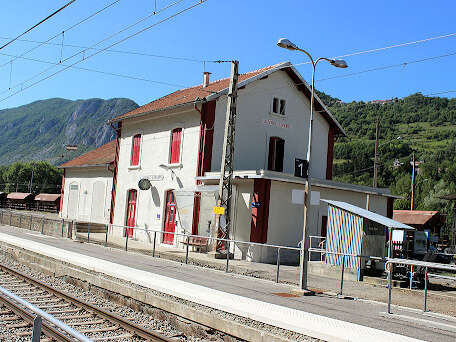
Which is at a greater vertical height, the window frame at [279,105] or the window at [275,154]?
the window frame at [279,105]

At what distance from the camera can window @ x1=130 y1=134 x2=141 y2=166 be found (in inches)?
1128

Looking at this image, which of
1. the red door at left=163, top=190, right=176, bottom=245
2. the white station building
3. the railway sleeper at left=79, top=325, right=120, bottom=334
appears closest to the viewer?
the railway sleeper at left=79, top=325, right=120, bottom=334

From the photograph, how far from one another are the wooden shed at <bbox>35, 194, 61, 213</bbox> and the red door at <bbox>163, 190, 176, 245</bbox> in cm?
4030

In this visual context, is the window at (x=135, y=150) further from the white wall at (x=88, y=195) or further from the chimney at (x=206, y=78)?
the chimney at (x=206, y=78)

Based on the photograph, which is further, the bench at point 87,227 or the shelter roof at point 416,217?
the shelter roof at point 416,217

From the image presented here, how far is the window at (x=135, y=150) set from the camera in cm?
2864

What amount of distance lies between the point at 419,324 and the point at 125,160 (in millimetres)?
22759

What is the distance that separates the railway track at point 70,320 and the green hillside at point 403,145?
57.7 metres

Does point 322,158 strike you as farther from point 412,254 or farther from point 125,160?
point 125,160

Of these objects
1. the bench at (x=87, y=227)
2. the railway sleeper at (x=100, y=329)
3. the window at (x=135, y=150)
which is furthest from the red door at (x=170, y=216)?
the railway sleeper at (x=100, y=329)

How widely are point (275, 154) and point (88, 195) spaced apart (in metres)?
14.7

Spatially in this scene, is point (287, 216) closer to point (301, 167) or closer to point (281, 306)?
point (301, 167)

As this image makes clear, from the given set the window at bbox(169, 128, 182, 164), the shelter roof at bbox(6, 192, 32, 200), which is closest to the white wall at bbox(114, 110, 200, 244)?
the window at bbox(169, 128, 182, 164)

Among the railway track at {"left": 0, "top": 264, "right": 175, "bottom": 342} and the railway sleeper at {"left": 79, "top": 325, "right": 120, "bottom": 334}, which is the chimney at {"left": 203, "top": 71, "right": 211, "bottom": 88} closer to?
the railway track at {"left": 0, "top": 264, "right": 175, "bottom": 342}
